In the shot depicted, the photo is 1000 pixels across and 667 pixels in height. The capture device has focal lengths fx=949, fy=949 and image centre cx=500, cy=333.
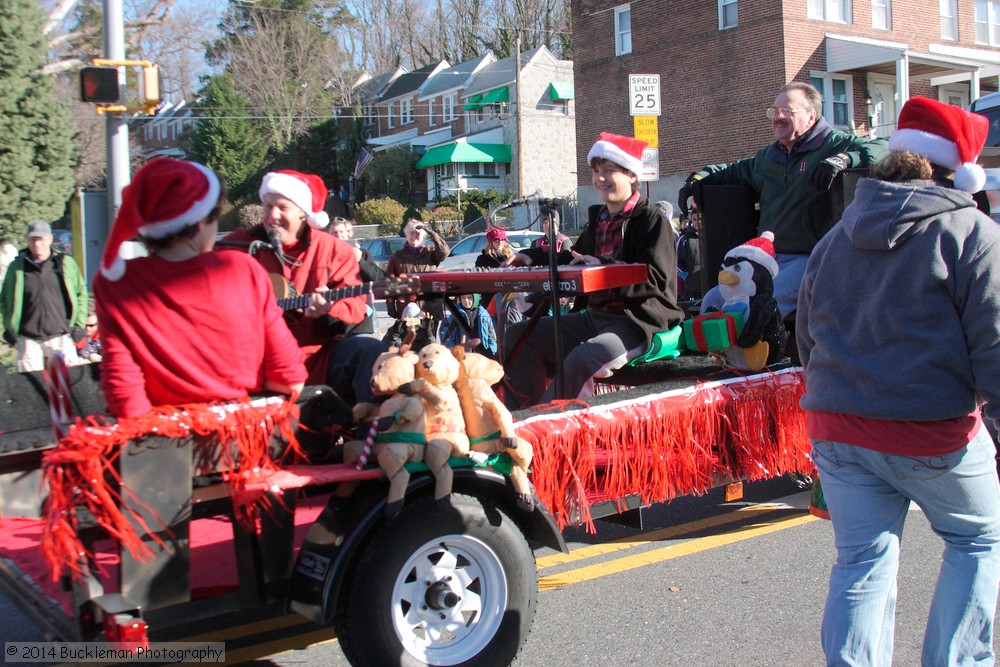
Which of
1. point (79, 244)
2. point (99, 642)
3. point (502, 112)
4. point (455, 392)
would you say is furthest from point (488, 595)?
point (502, 112)

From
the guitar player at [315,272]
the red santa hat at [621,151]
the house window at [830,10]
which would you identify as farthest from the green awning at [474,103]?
the guitar player at [315,272]

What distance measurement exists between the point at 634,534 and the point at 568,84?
45.8 meters

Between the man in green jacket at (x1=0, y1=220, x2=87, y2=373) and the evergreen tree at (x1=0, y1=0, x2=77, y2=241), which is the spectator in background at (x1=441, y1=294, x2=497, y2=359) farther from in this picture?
the evergreen tree at (x1=0, y1=0, x2=77, y2=241)

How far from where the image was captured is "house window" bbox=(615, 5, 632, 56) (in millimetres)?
33875

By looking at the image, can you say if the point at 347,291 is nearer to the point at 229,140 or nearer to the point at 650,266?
the point at 650,266

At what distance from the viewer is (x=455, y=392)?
343 centimetres

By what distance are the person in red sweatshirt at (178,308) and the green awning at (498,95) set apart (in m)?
44.8

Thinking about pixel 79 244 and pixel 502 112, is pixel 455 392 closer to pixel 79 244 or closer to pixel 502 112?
pixel 79 244

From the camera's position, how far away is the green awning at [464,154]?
4494 centimetres

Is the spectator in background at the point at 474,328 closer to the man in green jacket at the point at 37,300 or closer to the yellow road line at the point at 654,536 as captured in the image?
the yellow road line at the point at 654,536

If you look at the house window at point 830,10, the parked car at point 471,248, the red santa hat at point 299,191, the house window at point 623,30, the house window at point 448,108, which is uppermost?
the house window at point 448,108

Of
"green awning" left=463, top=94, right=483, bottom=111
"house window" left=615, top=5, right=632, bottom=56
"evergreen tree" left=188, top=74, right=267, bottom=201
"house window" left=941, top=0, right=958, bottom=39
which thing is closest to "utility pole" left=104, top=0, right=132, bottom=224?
"house window" left=615, top=5, right=632, bottom=56

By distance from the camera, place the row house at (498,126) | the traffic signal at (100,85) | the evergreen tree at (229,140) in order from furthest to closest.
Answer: the evergreen tree at (229,140) → the row house at (498,126) → the traffic signal at (100,85)

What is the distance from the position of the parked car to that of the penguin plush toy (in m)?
14.1
